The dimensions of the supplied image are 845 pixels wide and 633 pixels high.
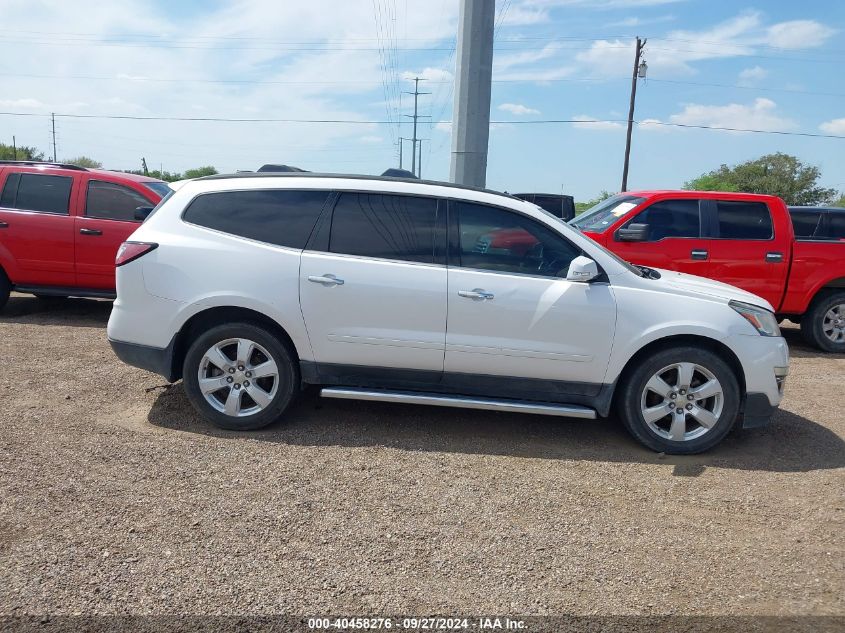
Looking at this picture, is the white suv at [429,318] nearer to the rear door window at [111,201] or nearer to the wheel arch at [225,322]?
the wheel arch at [225,322]

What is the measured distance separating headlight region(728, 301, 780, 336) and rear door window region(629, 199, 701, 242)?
11.7 ft

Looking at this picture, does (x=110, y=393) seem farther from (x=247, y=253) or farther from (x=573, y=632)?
(x=573, y=632)

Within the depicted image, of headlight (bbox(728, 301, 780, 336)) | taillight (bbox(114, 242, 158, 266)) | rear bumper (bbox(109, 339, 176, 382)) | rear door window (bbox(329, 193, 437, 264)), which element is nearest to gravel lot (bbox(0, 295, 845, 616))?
rear bumper (bbox(109, 339, 176, 382))

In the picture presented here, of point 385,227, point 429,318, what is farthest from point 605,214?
point 429,318

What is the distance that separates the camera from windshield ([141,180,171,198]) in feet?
28.2

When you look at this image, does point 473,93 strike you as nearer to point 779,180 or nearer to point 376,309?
point 376,309

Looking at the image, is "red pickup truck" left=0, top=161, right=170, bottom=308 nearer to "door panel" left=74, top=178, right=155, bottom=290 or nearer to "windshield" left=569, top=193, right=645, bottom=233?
"door panel" left=74, top=178, right=155, bottom=290

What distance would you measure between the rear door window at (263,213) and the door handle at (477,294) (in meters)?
1.19

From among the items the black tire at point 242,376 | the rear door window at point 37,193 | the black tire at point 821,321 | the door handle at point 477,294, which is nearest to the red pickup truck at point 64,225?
the rear door window at point 37,193

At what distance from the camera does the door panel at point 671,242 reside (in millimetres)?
8250

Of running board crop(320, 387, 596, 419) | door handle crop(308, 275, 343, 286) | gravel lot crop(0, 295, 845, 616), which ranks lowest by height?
gravel lot crop(0, 295, 845, 616)

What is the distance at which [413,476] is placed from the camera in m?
4.20

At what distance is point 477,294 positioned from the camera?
15.2ft

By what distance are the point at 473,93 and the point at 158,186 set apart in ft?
16.1
